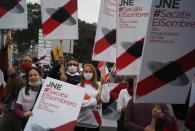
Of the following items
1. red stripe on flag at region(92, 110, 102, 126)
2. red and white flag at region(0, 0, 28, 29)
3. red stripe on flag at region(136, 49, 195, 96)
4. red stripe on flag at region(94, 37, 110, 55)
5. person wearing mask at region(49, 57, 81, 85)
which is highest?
red and white flag at region(0, 0, 28, 29)

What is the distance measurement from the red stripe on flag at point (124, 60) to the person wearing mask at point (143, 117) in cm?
135

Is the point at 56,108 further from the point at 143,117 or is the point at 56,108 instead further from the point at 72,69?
the point at 72,69

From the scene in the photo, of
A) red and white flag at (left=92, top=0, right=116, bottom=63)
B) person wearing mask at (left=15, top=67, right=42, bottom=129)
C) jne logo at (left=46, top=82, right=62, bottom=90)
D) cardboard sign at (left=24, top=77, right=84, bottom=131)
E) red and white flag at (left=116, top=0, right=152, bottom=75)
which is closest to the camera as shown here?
cardboard sign at (left=24, top=77, right=84, bottom=131)

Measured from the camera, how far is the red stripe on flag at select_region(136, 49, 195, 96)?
5293mm

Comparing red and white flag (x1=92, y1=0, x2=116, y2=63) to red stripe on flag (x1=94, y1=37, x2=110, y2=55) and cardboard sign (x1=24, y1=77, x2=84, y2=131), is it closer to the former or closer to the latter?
red stripe on flag (x1=94, y1=37, x2=110, y2=55)

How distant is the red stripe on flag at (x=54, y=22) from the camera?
9.74 m

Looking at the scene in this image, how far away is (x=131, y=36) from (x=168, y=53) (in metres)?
2.86

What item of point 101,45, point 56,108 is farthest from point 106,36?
point 56,108

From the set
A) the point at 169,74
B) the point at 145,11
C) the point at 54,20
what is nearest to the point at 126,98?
the point at 145,11

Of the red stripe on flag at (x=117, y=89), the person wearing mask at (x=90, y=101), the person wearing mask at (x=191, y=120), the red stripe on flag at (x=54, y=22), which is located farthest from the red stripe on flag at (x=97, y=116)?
the person wearing mask at (x=191, y=120)

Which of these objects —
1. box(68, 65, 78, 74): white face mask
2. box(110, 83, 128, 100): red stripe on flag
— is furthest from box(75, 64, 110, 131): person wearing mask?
box(110, 83, 128, 100): red stripe on flag

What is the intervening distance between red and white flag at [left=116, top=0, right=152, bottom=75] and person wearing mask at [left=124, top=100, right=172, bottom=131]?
1.31 meters

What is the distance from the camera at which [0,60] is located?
30.0ft

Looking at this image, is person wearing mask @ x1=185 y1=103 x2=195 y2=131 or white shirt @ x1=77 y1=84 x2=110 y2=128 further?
white shirt @ x1=77 y1=84 x2=110 y2=128
